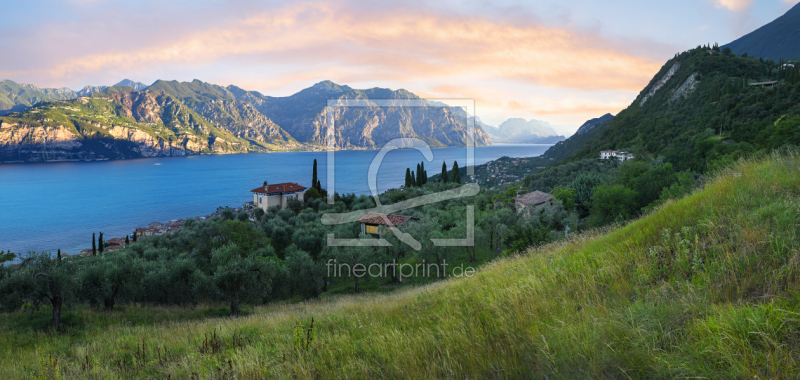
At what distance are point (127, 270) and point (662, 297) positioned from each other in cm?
2355

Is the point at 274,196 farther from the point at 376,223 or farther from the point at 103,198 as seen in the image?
the point at 103,198

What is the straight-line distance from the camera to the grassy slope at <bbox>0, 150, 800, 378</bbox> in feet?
8.94

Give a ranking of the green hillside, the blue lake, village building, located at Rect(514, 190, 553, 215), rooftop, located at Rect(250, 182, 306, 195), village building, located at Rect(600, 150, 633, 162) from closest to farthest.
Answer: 1. village building, located at Rect(514, 190, 553, 215)
2. the green hillside
3. rooftop, located at Rect(250, 182, 306, 195)
4. the blue lake
5. village building, located at Rect(600, 150, 633, 162)

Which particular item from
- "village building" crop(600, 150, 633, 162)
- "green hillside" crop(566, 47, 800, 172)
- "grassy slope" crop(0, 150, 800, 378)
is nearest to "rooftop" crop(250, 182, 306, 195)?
"grassy slope" crop(0, 150, 800, 378)

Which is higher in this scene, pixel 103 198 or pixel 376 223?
pixel 376 223

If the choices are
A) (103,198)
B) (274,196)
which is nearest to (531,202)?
(274,196)

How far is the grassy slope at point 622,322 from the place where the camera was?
2.72 m

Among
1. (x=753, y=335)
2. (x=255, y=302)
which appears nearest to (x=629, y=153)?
(x=255, y=302)

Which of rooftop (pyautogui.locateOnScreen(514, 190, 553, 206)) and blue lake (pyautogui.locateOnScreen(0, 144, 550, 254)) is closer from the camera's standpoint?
rooftop (pyautogui.locateOnScreen(514, 190, 553, 206))

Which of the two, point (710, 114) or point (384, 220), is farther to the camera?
point (710, 114)

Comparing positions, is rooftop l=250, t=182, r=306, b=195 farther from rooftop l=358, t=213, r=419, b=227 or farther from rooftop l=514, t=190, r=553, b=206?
rooftop l=514, t=190, r=553, b=206

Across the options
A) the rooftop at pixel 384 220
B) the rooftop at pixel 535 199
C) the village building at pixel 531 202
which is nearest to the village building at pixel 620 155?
the rooftop at pixel 535 199

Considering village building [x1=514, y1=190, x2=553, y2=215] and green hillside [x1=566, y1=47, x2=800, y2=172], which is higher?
green hillside [x1=566, y1=47, x2=800, y2=172]

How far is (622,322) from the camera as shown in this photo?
3.45 metres
